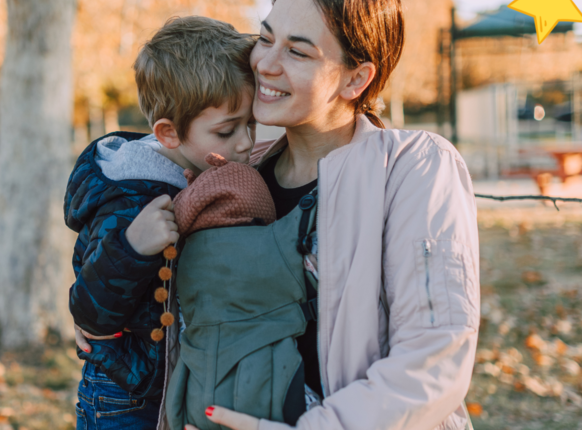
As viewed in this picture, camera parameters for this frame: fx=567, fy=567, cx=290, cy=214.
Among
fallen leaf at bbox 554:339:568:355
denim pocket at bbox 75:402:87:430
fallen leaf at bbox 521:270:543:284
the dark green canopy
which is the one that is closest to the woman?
denim pocket at bbox 75:402:87:430

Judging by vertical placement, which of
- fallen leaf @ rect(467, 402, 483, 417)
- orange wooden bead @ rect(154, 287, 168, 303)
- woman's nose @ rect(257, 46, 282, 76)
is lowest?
fallen leaf @ rect(467, 402, 483, 417)

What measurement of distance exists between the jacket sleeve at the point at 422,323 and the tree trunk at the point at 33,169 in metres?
4.06

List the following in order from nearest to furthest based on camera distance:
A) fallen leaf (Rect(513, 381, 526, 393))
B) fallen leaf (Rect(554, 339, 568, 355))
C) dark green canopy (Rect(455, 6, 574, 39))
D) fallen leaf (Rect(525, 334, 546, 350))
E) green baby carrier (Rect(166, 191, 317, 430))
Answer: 1. green baby carrier (Rect(166, 191, 317, 430))
2. fallen leaf (Rect(513, 381, 526, 393))
3. fallen leaf (Rect(554, 339, 568, 355))
4. fallen leaf (Rect(525, 334, 546, 350))
5. dark green canopy (Rect(455, 6, 574, 39))

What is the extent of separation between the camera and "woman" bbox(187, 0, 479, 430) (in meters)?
1.41

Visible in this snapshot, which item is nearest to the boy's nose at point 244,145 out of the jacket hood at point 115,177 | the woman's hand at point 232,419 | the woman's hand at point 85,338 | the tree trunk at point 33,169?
the jacket hood at point 115,177

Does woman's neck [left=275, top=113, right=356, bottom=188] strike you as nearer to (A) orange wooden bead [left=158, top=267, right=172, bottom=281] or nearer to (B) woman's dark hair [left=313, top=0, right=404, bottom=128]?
(B) woman's dark hair [left=313, top=0, right=404, bottom=128]

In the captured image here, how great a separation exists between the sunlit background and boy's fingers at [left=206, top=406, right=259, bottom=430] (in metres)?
1.55

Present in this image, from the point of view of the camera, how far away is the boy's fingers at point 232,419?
4.81ft

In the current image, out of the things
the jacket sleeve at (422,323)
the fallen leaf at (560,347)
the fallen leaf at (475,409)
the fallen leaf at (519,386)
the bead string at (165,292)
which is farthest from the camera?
the fallen leaf at (560,347)

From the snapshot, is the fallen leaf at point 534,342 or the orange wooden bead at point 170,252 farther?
the fallen leaf at point 534,342

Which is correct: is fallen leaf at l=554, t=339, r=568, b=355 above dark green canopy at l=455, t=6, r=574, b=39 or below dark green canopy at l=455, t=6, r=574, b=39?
below

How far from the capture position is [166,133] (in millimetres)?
2012

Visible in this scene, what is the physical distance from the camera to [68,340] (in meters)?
5.03

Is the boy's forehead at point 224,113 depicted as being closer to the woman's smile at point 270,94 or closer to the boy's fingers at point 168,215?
the woman's smile at point 270,94
